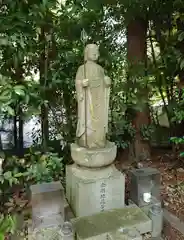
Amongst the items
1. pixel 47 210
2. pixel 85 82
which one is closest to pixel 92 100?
pixel 85 82

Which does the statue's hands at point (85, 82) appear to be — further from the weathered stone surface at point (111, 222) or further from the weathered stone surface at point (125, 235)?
the weathered stone surface at point (125, 235)

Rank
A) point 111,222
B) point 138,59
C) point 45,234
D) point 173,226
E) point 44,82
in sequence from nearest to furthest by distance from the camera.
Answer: point 45,234, point 111,222, point 173,226, point 44,82, point 138,59

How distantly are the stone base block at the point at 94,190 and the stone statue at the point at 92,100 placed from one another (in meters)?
0.35

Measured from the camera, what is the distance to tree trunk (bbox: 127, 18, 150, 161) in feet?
17.3

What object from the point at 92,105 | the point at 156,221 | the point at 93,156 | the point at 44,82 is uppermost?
the point at 44,82

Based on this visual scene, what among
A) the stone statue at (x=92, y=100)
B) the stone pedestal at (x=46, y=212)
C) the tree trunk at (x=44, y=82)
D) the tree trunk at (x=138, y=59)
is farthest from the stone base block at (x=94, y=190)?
the tree trunk at (x=138, y=59)

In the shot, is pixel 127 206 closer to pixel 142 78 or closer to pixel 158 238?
pixel 158 238

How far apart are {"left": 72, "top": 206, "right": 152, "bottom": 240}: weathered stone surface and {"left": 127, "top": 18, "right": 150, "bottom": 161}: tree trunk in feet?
7.46

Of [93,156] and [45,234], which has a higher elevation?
[93,156]

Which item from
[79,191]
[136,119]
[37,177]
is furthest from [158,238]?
[136,119]

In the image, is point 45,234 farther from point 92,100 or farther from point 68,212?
point 92,100

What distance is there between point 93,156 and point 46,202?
2.56 ft

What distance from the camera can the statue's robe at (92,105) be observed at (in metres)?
3.49

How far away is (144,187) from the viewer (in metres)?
3.80
